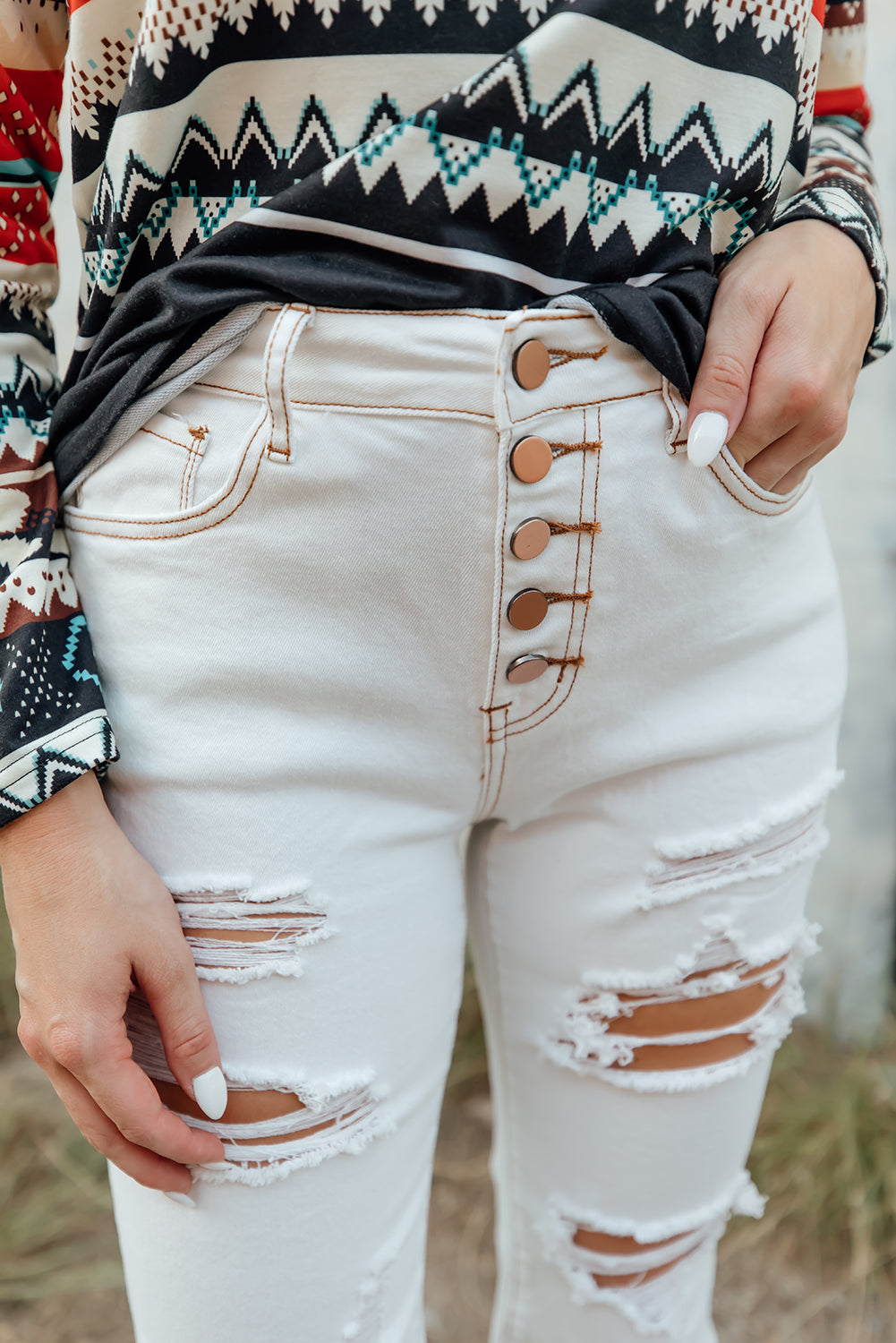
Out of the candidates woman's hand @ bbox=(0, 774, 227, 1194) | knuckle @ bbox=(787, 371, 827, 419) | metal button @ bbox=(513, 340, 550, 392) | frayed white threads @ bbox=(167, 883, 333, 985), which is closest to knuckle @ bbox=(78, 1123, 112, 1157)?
woman's hand @ bbox=(0, 774, 227, 1194)

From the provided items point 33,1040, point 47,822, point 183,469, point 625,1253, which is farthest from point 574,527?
point 625,1253

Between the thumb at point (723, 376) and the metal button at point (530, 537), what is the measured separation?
4.6 inches

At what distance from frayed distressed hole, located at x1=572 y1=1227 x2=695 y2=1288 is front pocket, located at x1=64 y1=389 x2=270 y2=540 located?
2.36 feet

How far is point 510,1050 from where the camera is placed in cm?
91

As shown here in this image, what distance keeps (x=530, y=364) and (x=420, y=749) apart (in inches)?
10.6

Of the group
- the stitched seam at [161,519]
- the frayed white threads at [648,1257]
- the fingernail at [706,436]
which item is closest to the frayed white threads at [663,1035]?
the frayed white threads at [648,1257]

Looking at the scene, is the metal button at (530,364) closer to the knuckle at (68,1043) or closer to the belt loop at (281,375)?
the belt loop at (281,375)

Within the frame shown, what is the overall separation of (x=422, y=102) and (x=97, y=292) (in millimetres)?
255

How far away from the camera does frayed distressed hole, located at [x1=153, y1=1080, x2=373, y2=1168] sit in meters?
0.68

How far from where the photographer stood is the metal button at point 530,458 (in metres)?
0.60

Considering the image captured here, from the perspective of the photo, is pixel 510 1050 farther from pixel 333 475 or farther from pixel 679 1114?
pixel 333 475

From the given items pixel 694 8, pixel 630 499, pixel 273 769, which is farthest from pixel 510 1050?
pixel 694 8

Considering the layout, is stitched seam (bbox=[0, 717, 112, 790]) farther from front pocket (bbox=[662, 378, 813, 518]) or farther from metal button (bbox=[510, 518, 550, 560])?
front pocket (bbox=[662, 378, 813, 518])

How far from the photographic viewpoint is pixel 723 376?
0.66 meters
